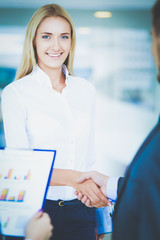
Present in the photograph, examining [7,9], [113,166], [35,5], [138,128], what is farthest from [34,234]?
[138,128]

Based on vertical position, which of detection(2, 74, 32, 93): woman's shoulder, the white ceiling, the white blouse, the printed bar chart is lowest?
the printed bar chart

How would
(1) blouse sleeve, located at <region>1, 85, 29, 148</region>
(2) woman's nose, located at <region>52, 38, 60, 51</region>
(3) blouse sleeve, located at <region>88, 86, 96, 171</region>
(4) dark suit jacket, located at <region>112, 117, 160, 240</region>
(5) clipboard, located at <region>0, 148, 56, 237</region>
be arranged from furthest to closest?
(3) blouse sleeve, located at <region>88, 86, 96, 171</region> → (2) woman's nose, located at <region>52, 38, 60, 51</region> → (1) blouse sleeve, located at <region>1, 85, 29, 148</region> → (5) clipboard, located at <region>0, 148, 56, 237</region> → (4) dark suit jacket, located at <region>112, 117, 160, 240</region>

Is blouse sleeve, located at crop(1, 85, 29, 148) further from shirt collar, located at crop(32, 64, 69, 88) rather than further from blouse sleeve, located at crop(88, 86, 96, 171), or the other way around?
blouse sleeve, located at crop(88, 86, 96, 171)

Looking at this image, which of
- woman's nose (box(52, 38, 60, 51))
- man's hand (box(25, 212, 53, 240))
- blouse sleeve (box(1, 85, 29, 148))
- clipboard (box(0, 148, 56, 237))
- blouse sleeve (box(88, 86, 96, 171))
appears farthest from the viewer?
blouse sleeve (box(88, 86, 96, 171))

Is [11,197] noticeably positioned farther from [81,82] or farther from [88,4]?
[88,4]

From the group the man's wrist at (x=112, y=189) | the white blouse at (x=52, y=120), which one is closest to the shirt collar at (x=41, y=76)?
the white blouse at (x=52, y=120)

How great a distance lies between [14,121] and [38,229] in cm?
59

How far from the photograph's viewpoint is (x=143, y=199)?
2.56ft

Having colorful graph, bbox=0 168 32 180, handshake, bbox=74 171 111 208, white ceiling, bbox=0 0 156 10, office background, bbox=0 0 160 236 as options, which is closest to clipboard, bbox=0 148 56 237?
colorful graph, bbox=0 168 32 180

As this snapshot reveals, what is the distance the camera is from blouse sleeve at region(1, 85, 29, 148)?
1.27 metres

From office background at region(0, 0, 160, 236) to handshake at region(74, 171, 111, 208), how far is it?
1.62 ft

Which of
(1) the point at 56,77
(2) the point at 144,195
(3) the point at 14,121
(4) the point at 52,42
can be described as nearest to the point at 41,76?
(1) the point at 56,77

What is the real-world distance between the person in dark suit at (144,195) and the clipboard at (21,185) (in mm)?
385

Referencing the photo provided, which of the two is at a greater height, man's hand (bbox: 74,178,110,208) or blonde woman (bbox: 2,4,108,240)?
blonde woman (bbox: 2,4,108,240)
